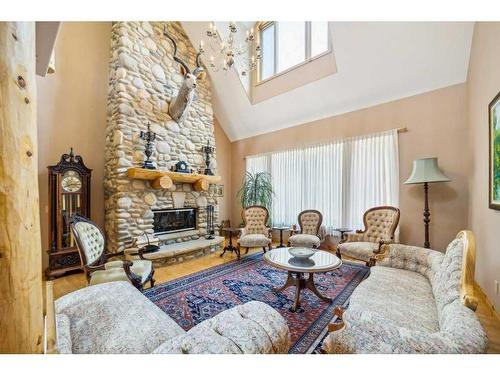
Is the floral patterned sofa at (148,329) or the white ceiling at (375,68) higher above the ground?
the white ceiling at (375,68)

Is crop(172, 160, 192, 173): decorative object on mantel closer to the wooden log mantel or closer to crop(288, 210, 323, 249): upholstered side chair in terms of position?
the wooden log mantel

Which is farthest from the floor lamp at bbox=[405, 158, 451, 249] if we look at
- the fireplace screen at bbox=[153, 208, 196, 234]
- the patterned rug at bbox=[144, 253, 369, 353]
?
the fireplace screen at bbox=[153, 208, 196, 234]

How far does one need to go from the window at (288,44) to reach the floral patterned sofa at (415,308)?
4.01 metres

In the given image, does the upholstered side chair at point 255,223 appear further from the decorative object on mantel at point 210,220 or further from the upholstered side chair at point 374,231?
the upholstered side chair at point 374,231

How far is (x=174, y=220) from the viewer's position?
14.4 ft

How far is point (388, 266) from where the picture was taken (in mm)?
2295

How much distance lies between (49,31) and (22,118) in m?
1.03

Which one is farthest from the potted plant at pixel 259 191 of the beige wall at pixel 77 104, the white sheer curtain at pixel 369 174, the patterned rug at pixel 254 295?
the beige wall at pixel 77 104

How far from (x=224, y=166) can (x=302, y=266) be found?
4.36 m

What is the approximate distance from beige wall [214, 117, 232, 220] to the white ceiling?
138cm

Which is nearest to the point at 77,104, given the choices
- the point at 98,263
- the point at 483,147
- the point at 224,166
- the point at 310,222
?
the point at 98,263

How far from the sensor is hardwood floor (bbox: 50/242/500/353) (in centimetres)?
182

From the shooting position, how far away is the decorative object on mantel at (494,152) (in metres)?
2.01
